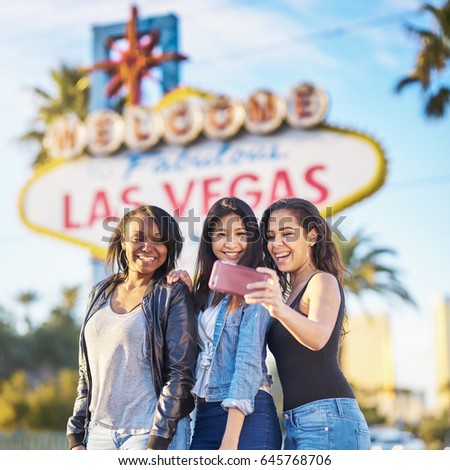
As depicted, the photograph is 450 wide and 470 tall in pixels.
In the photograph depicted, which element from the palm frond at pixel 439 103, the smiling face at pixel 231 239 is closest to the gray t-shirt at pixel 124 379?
the smiling face at pixel 231 239

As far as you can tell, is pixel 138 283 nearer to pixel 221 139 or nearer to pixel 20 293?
pixel 221 139

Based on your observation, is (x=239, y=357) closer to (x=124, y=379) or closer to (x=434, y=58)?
(x=124, y=379)

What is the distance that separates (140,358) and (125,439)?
0.35 metres

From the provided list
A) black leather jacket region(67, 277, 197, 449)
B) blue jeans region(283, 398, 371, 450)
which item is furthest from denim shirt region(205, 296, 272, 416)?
blue jeans region(283, 398, 371, 450)

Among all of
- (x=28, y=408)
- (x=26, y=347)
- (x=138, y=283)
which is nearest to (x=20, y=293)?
(x=26, y=347)

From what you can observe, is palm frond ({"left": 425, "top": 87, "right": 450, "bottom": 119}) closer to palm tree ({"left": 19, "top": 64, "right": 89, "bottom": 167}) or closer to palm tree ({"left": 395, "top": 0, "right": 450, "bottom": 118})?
palm tree ({"left": 395, "top": 0, "right": 450, "bottom": 118})

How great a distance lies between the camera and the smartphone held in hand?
344cm

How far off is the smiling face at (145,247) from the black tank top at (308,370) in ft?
2.17

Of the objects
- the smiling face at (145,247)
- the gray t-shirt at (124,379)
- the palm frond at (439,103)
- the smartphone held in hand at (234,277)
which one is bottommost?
the gray t-shirt at (124,379)

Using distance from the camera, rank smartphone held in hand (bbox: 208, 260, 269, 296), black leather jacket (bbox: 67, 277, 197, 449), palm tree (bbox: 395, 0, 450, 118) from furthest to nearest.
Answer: palm tree (bbox: 395, 0, 450, 118) < black leather jacket (bbox: 67, 277, 197, 449) < smartphone held in hand (bbox: 208, 260, 269, 296)

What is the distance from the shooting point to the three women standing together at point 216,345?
11.9ft

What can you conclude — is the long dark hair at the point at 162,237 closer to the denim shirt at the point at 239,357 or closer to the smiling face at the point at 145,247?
the smiling face at the point at 145,247
